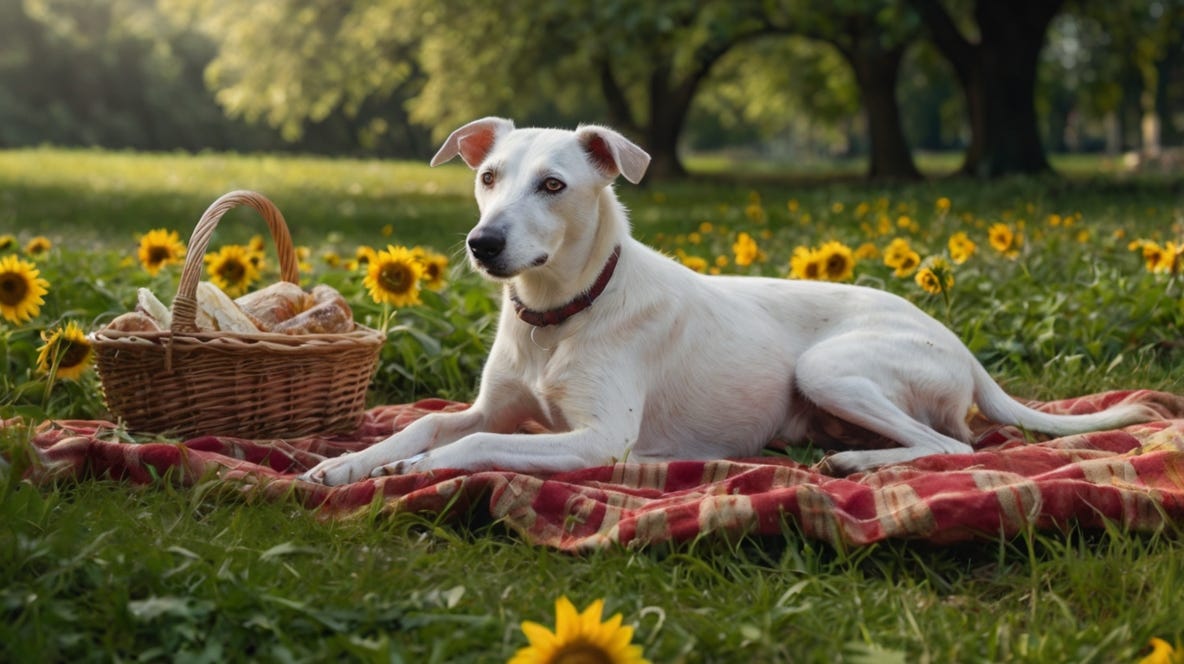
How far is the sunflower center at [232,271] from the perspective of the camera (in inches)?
205

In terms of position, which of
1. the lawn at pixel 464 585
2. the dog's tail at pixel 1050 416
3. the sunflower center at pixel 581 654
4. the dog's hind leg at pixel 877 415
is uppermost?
the sunflower center at pixel 581 654

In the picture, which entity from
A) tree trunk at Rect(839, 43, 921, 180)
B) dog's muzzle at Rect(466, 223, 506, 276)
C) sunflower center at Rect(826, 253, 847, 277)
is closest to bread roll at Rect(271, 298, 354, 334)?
dog's muzzle at Rect(466, 223, 506, 276)

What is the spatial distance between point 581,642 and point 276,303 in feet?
9.22

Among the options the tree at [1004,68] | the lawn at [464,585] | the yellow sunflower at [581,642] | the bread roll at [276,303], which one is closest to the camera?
the yellow sunflower at [581,642]

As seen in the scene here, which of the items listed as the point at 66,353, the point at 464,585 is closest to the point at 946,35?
the point at 66,353

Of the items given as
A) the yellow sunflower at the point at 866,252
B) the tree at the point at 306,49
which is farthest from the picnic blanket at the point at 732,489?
the tree at the point at 306,49

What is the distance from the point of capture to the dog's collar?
13.1ft

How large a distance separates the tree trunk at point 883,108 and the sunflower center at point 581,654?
19217mm

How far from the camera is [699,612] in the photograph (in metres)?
2.62

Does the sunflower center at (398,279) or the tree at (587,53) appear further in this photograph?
the tree at (587,53)

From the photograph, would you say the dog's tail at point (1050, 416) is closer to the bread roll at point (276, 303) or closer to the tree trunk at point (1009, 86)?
the bread roll at point (276, 303)

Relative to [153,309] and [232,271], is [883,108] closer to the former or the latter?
[232,271]

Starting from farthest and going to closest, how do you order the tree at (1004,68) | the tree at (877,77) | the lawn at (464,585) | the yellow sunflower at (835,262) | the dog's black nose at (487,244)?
the tree at (877,77), the tree at (1004,68), the yellow sunflower at (835,262), the dog's black nose at (487,244), the lawn at (464,585)

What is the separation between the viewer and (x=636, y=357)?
4043mm
